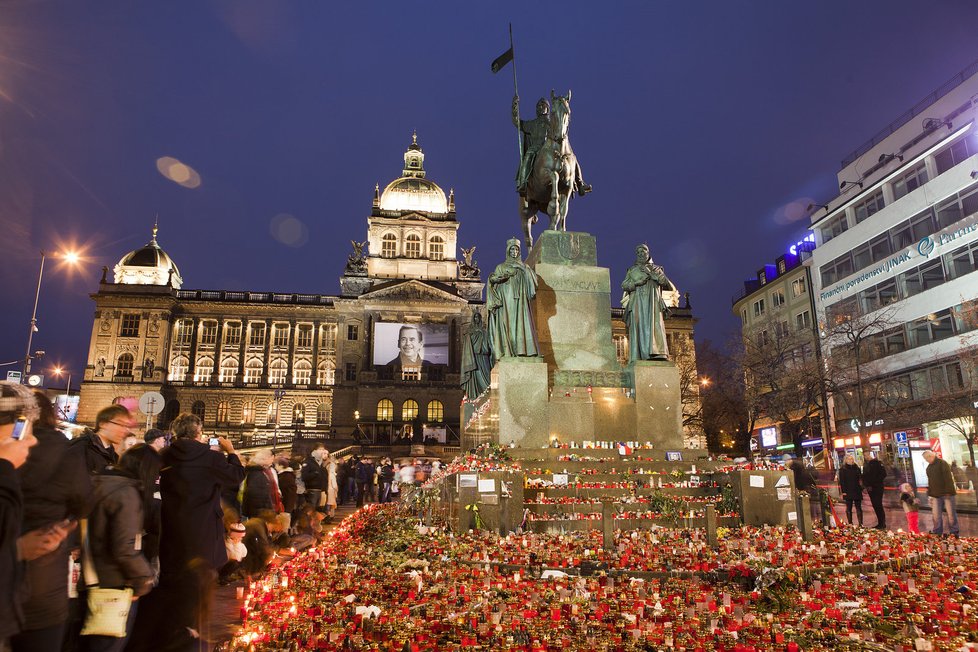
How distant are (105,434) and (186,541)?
101 cm

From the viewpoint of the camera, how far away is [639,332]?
13789mm

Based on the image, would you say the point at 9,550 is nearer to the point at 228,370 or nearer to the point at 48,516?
the point at 48,516

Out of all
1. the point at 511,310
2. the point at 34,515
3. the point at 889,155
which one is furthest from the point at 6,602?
the point at 889,155

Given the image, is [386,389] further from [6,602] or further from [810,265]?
[6,602]

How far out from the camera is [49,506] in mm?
3283

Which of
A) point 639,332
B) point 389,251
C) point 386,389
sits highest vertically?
point 389,251

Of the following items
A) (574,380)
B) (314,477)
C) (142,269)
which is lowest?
(314,477)

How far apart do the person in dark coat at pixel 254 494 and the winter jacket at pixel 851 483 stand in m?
11.7

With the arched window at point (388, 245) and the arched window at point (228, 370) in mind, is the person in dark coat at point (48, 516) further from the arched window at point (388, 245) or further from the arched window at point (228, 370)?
the arched window at point (228, 370)

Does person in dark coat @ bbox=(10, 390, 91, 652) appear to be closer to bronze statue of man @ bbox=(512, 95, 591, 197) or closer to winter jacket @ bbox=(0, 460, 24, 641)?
winter jacket @ bbox=(0, 460, 24, 641)

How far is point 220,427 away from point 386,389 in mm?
18970

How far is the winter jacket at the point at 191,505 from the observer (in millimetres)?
4648

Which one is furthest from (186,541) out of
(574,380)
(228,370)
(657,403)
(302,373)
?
(228,370)

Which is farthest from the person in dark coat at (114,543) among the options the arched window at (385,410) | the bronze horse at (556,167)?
the arched window at (385,410)
